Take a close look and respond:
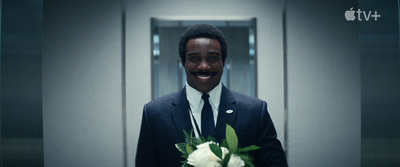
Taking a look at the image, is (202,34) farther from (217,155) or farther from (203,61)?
(217,155)

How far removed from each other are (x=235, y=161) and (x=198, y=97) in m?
0.42

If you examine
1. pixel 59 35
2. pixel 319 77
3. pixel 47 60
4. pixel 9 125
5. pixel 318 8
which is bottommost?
pixel 9 125

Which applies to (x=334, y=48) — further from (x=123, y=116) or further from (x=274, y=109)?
(x=123, y=116)

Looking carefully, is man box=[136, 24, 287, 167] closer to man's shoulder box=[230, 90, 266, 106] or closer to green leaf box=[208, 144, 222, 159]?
man's shoulder box=[230, 90, 266, 106]

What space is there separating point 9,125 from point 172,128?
3.57 ft

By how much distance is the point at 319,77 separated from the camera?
3305 mm

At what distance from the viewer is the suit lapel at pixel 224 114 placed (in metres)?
1.36

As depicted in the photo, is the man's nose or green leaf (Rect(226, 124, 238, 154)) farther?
the man's nose

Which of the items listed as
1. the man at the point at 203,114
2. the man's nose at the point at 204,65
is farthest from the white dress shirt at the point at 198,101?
the man's nose at the point at 204,65

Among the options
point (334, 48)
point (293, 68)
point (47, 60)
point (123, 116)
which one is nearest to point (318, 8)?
point (334, 48)

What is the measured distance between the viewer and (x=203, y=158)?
3.52 ft

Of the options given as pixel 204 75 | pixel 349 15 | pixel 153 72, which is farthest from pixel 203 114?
pixel 349 15

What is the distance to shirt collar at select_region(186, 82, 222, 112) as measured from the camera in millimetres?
1428

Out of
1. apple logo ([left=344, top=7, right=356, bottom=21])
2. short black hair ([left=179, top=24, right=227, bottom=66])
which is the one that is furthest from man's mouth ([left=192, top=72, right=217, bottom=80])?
apple logo ([left=344, top=7, right=356, bottom=21])
